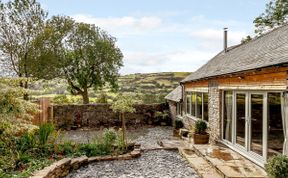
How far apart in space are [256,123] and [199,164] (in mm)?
1998

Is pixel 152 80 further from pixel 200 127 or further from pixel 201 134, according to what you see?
pixel 201 134

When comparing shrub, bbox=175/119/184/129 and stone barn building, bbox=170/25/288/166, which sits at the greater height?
stone barn building, bbox=170/25/288/166

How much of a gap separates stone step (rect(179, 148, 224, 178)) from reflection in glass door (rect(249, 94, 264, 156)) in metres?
1.33

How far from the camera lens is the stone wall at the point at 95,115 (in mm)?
17797

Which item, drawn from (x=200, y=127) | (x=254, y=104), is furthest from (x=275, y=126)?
(x=200, y=127)

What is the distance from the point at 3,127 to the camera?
7160 mm

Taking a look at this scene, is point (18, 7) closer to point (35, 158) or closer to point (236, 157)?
point (35, 158)

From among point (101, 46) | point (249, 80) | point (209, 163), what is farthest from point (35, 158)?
point (101, 46)

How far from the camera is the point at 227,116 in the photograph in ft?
31.4

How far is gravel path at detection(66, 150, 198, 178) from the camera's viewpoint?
7.28m

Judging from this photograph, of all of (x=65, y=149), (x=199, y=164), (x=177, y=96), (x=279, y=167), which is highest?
(x=177, y=96)

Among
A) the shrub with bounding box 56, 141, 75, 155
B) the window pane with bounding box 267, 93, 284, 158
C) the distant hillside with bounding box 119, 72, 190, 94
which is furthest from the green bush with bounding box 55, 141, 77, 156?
the distant hillside with bounding box 119, 72, 190, 94

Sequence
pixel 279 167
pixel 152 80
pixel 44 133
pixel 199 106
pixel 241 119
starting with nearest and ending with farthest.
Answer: pixel 279 167 < pixel 241 119 < pixel 44 133 < pixel 199 106 < pixel 152 80

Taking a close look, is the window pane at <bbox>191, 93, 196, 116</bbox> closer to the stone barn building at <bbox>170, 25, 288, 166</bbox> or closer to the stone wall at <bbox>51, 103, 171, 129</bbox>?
the stone barn building at <bbox>170, 25, 288, 166</bbox>
